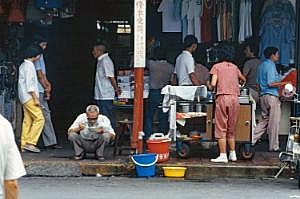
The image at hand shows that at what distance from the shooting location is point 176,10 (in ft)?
45.9

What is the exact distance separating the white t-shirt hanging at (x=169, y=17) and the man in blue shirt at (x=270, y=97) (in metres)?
1.97

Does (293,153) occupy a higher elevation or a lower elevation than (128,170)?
higher

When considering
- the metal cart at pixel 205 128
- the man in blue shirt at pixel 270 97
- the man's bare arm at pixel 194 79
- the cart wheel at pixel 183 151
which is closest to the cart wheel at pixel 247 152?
the metal cart at pixel 205 128

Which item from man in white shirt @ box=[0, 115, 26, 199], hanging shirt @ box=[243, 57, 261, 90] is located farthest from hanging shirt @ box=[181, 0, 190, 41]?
man in white shirt @ box=[0, 115, 26, 199]

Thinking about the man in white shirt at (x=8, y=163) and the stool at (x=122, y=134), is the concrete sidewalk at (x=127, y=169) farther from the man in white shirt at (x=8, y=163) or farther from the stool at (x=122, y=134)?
the man in white shirt at (x=8, y=163)

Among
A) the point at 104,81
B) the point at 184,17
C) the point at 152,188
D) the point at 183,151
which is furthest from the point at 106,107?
the point at 152,188

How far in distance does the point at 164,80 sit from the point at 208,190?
3617 millimetres

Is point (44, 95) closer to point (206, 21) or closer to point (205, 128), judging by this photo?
point (205, 128)

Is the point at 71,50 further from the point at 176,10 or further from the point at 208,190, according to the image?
the point at 208,190

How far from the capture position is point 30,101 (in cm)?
1215

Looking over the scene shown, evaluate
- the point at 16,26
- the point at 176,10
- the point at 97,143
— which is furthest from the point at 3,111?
the point at 176,10

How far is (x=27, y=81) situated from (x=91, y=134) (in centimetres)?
141

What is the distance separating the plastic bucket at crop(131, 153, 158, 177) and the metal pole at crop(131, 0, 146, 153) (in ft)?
1.37

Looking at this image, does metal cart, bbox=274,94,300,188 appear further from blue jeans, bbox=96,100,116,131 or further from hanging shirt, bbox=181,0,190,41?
hanging shirt, bbox=181,0,190,41
